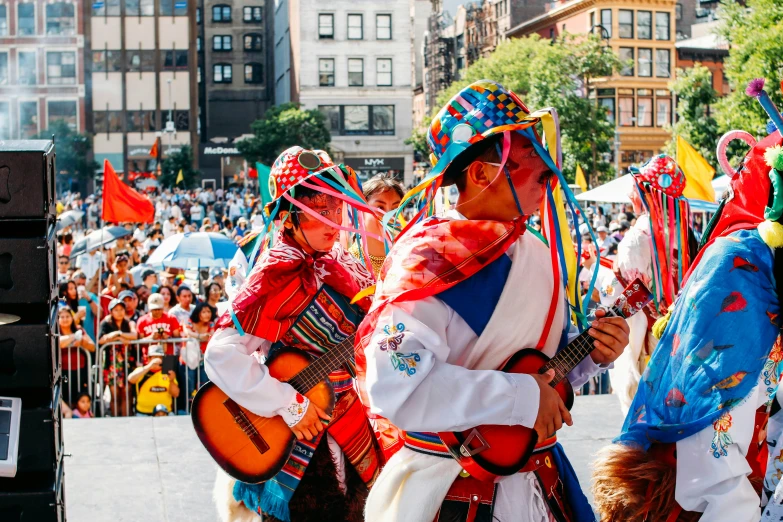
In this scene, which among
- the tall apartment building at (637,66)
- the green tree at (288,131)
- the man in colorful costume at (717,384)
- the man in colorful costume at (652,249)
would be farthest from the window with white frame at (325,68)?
the man in colorful costume at (717,384)

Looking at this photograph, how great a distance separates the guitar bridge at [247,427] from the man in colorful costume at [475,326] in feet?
3.99

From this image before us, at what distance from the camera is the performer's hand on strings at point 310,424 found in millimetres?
3785

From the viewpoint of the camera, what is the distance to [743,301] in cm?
246

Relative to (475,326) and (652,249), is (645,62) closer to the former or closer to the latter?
(652,249)

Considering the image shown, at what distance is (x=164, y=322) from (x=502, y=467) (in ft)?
23.1

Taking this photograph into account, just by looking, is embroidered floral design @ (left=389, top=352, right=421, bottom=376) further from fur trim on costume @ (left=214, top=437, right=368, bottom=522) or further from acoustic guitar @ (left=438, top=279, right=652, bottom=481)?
fur trim on costume @ (left=214, top=437, right=368, bottom=522)

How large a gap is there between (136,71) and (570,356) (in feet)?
201

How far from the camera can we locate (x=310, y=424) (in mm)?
3795

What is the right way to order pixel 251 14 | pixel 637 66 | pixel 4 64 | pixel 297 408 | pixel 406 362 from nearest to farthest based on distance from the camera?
pixel 406 362 → pixel 297 408 → pixel 637 66 → pixel 4 64 → pixel 251 14

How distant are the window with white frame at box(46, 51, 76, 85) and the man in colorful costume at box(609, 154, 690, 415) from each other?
58.8 m

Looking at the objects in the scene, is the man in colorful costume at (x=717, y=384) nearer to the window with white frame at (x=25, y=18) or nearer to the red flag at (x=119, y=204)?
the red flag at (x=119, y=204)

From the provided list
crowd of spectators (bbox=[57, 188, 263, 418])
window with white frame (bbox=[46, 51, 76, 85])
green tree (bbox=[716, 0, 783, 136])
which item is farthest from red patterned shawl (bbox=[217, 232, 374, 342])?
window with white frame (bbox=[46, 51, 76, 85])

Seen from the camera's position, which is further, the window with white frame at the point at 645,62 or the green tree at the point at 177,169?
the window with white frame at the point at 645,62

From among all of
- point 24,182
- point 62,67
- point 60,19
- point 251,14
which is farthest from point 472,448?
point 251,14
